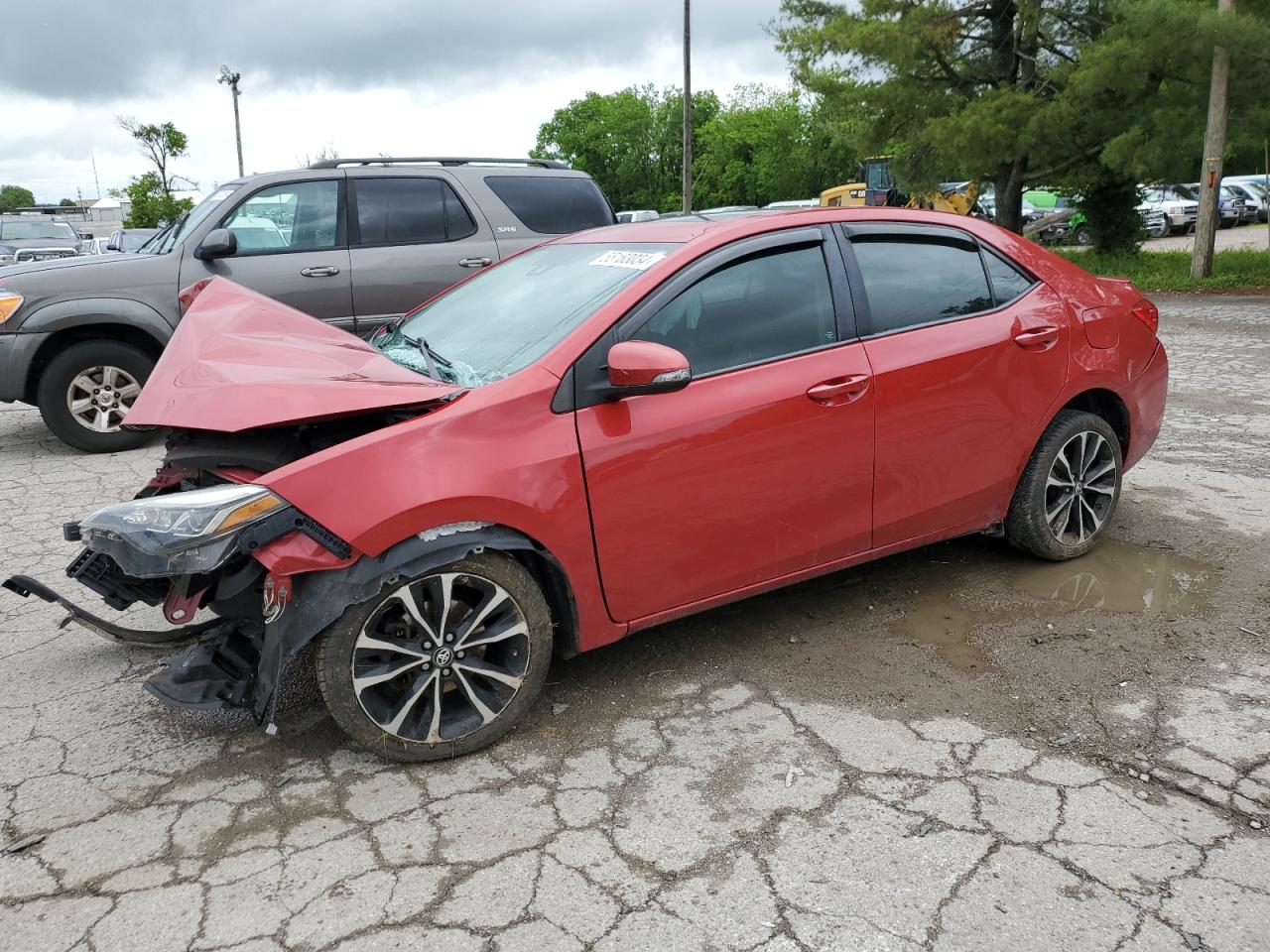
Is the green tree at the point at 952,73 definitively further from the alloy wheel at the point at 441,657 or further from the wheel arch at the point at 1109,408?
the alloy wheel at the point at 441,657

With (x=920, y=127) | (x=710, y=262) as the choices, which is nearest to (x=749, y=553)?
(x=710, y=262)

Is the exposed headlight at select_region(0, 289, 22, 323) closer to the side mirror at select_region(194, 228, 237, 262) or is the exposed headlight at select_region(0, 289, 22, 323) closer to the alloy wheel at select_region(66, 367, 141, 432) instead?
the alloy wheel at select_region(66, 367, 141, 432)

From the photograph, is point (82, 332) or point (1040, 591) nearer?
point (1040, 591)

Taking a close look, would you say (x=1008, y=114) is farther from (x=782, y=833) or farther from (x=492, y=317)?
(x=782, y=833)

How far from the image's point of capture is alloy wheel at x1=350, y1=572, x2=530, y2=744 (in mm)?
2918

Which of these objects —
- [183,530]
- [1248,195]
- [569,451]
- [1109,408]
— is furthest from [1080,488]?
[1248,195]

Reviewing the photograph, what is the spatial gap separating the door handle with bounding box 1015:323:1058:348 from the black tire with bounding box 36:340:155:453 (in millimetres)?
5792

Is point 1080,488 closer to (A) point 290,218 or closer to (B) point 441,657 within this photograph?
(B) point 441,657

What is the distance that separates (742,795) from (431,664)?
998mm

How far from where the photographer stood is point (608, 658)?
3.76 m

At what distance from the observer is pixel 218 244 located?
696 centimetres

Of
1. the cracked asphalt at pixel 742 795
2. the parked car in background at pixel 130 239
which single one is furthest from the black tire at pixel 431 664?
the parked car in background at pixel 130 239

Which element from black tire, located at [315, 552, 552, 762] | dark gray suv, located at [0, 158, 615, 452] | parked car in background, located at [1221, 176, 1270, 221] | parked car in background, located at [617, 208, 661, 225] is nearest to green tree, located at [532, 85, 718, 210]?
parked car in background, located at [1221, 176, 1270, 221]

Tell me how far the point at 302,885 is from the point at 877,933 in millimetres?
1422
